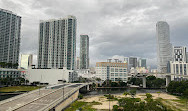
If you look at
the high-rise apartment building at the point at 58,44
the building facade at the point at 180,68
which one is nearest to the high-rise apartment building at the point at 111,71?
the high-rise apartment building at the point at 58,44

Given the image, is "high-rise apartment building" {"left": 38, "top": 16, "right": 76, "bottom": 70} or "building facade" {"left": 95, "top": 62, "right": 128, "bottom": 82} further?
"building facade" {"left": 95, "top": 62, "right": 128, "bottom": 82}

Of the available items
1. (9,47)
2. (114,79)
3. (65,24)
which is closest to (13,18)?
(9,47)

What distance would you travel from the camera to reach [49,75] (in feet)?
445

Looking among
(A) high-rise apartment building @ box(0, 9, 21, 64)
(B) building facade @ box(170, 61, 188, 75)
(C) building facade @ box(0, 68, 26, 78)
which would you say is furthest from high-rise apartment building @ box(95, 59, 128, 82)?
(A) high-rise apartment building @ box(0, 9, 21, 64)

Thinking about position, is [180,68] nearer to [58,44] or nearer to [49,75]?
[58,44]

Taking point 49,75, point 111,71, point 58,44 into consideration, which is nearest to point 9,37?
point 58,44

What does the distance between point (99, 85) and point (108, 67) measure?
1303 inches

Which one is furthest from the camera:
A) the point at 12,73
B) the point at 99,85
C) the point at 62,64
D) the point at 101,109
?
the point at 62,64

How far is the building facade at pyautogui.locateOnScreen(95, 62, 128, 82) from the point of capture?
173750 mm

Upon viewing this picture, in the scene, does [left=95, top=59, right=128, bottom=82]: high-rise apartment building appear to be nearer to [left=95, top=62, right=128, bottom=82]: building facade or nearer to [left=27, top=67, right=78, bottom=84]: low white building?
[left=95, top=62, right=128, bottom=82]: building facade

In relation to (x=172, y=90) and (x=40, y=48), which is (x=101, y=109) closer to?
(x=172, y=90)

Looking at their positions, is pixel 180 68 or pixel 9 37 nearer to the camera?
pixel 9 37

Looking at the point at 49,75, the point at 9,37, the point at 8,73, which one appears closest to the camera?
the point at 8,73

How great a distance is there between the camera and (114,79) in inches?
6816
